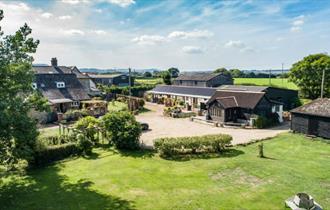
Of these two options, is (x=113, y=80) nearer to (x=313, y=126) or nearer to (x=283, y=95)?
(x=283, y=95)

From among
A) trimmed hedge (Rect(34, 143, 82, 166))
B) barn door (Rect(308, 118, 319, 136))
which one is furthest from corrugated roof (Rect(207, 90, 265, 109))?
trimmed hedge (Rect(34, 143, 82, 166))

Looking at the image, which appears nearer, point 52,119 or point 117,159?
point 117,159

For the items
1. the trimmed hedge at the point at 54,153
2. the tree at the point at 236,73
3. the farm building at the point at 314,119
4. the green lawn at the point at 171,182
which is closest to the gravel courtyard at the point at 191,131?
the farm building at the point at 314,119

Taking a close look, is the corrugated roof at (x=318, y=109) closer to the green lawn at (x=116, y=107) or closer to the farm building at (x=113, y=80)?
the green lawn at (x=116, y=107)

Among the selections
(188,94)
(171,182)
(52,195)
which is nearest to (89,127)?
(52,195)

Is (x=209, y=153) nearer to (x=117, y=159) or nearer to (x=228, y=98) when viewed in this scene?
(x=117, y=159)

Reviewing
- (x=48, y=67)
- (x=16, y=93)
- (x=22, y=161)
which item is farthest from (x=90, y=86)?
(x=16, y=93)

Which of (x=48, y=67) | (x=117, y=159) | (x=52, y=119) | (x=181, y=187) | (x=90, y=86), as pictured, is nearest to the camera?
(x=181, y=187)
